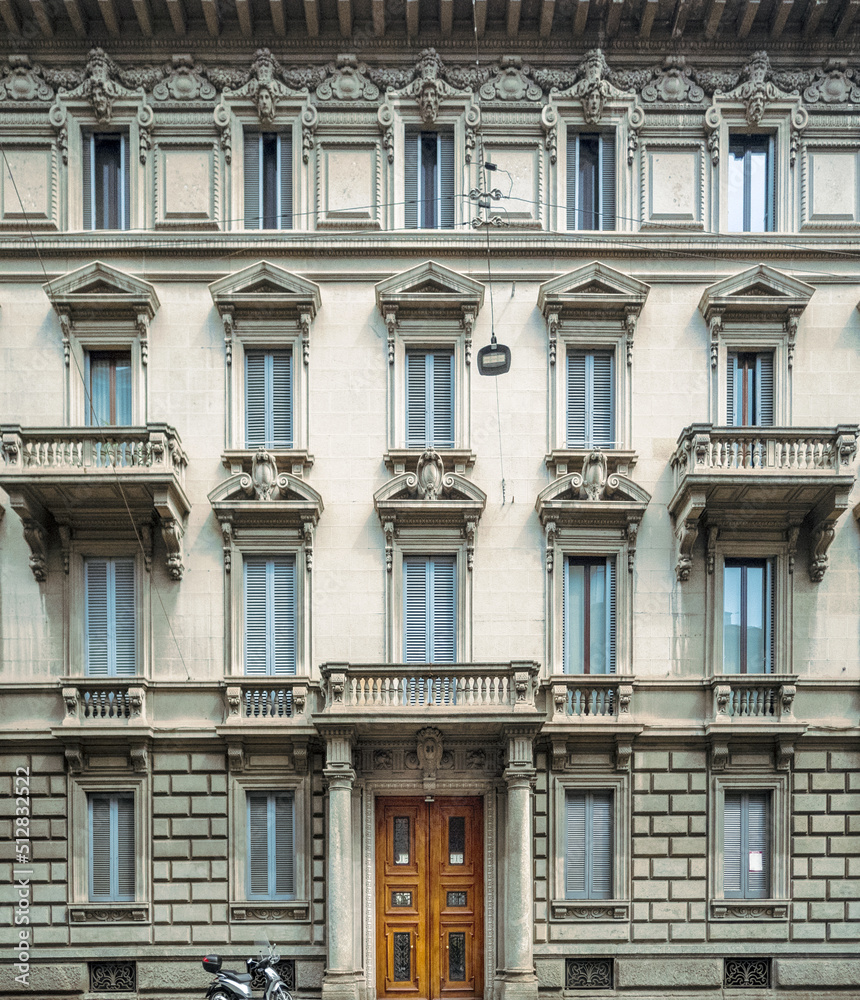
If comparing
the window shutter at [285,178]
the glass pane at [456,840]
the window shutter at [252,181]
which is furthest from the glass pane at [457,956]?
the window shutter at [252,181]

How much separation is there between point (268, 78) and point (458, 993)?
18754 millimetres

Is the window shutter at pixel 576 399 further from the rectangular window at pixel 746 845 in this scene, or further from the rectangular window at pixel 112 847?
the rectangular window at pixel 112 847

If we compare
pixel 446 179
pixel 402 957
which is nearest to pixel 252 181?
pixel 446 179

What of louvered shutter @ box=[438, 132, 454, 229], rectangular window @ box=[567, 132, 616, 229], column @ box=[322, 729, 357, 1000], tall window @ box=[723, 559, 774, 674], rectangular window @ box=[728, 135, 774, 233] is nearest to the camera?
column @ box=[322, 729, 357, 1000]

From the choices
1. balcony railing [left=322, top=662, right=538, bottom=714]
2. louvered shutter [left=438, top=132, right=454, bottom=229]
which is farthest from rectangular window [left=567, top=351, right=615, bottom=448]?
balcony railing [left=322, top=662, right=538, bottom=714]

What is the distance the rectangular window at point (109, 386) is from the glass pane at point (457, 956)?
1216cm

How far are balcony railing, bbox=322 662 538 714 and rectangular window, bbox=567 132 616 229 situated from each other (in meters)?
9.48

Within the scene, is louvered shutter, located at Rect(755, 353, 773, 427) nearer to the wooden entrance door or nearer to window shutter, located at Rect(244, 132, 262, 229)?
the wooden entrance door

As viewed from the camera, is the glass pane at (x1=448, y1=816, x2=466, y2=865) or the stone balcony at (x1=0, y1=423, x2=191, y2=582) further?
the glass pane at (x1=448, y1=816, x2=466, y2=865)

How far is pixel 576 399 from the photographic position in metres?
23.6

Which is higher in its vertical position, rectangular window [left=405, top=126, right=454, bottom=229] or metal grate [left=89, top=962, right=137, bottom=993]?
rectangular window [left=405, top=126, right=454, bottom=229]

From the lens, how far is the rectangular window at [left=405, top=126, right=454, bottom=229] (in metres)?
23.8

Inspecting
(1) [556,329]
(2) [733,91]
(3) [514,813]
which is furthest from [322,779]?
(2) [733,91]

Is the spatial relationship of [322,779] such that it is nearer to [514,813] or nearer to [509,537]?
[514,813]
